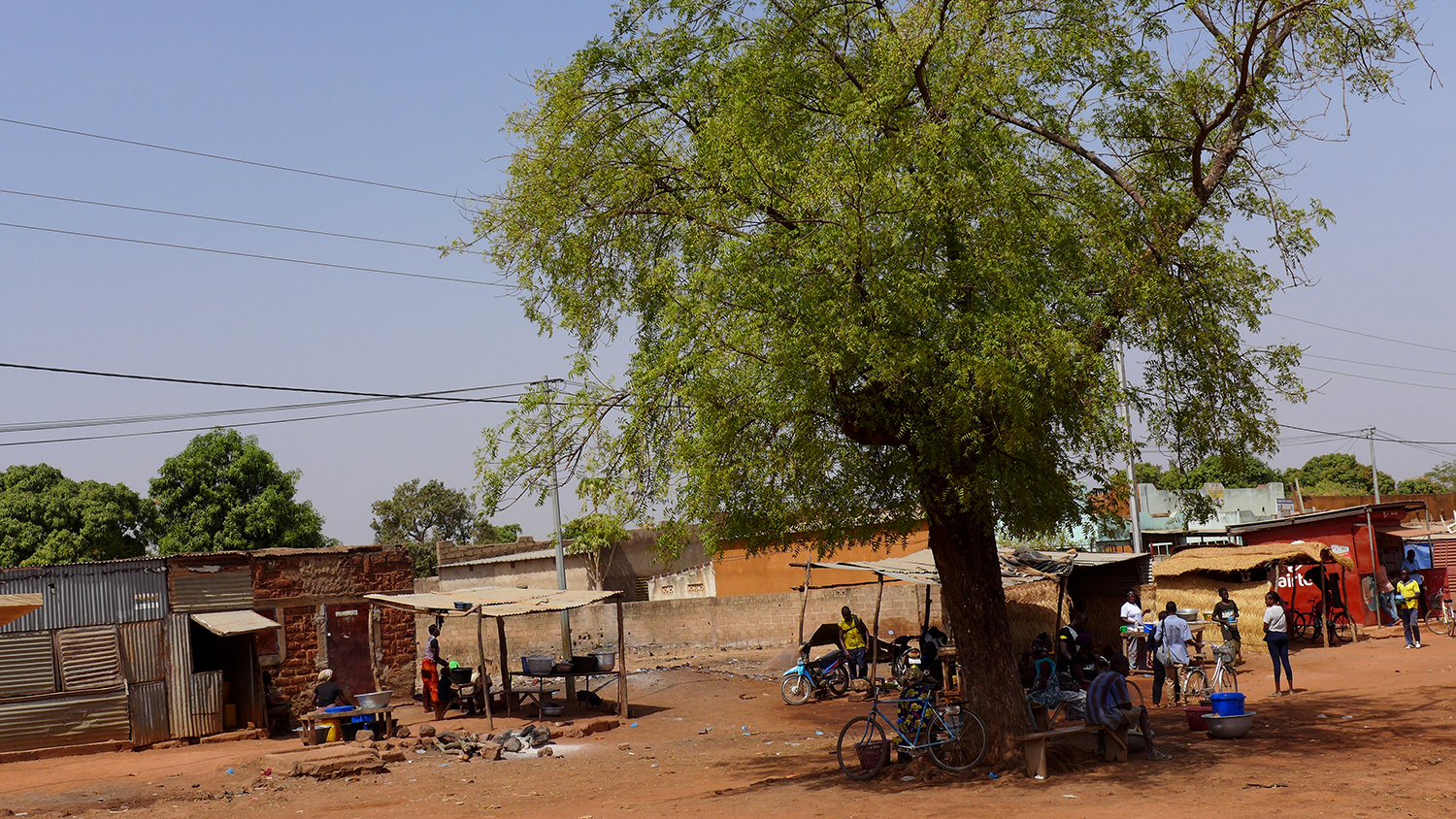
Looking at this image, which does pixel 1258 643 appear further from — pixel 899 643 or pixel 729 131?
pixel 729 131

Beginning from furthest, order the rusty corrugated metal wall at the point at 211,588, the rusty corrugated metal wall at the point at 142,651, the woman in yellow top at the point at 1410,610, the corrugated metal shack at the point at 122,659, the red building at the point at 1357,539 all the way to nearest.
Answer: the red building at the point at 1357,539 → the woman in yellow top at the point at 1410,610 → the rusty corrugated metal wall at the point at 211,588 → the rusty corrugated metal wall at the point at 142,651 → the corrugated metal shack at the point at 122,659

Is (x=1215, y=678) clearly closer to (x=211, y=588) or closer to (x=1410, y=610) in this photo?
(x=1410, y=610)

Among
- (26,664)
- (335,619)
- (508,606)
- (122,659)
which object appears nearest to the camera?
(26,664)

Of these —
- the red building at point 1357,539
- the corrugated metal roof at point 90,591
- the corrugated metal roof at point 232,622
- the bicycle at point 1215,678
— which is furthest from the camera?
the red building at point 1357,539

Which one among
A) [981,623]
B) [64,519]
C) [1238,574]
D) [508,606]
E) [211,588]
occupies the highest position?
[64,519]

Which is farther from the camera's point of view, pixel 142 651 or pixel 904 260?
pixel 142 651

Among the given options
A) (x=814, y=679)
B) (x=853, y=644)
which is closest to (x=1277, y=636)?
(x=853, y=644)

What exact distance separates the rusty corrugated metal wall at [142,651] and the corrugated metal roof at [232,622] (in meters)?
0.77

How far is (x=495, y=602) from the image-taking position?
2009 cm

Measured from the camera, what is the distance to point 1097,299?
460 inches

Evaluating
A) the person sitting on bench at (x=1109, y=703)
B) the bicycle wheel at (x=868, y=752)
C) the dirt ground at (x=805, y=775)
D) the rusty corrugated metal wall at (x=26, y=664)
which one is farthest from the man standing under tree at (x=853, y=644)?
the rusty corrugated metal wall at (x=26, y=664)

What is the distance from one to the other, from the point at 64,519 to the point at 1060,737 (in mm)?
39767

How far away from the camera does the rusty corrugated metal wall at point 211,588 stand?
70.6ft

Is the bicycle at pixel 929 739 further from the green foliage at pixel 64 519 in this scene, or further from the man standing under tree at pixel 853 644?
the green foliage at pixel 64 519
